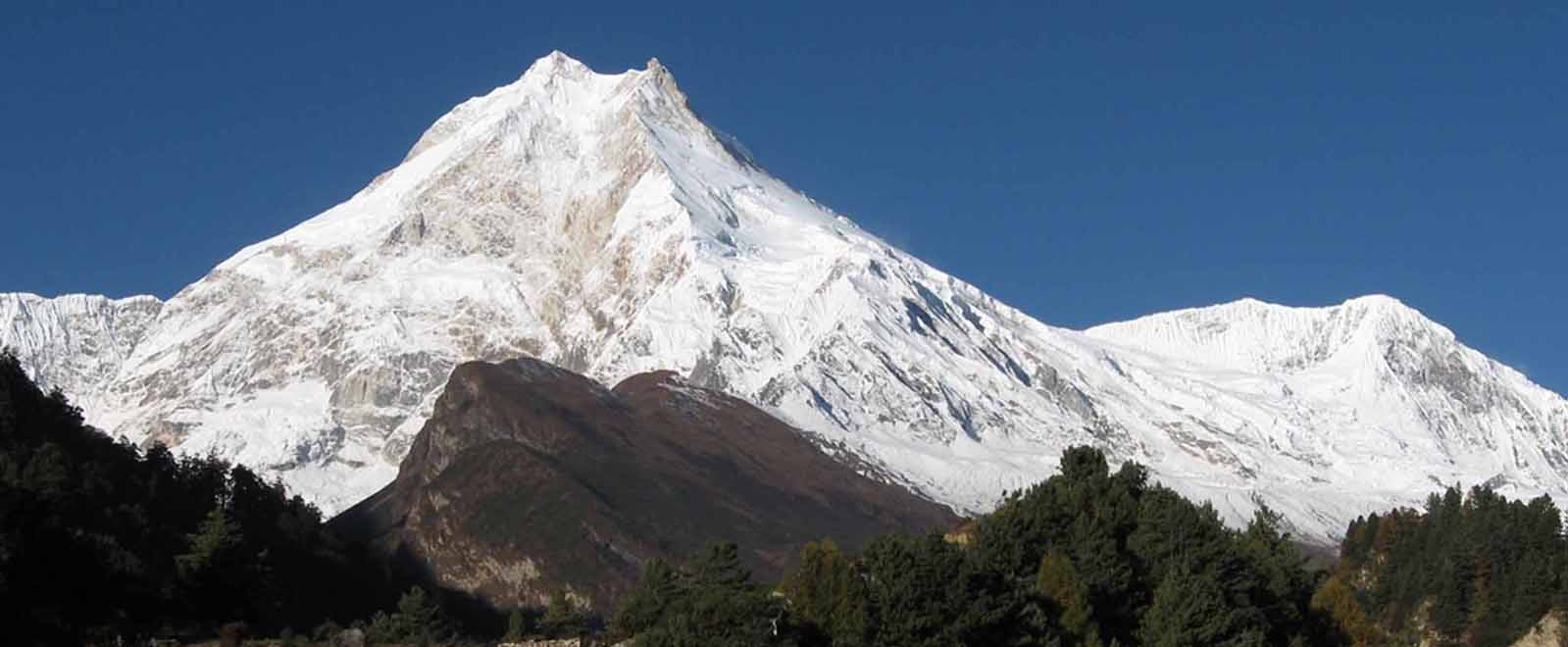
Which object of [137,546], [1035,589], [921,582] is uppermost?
[137,546]

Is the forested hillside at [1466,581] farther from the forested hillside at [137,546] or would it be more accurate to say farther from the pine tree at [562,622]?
the forested hillside at [137,546]

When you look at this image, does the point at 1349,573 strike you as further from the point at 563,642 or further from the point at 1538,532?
the point at 563,642

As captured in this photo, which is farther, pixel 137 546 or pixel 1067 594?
pixel 137 546

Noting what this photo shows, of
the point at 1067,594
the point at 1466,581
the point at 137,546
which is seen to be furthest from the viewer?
the point at 1466,581

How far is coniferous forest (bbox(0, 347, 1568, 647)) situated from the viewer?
334 ft

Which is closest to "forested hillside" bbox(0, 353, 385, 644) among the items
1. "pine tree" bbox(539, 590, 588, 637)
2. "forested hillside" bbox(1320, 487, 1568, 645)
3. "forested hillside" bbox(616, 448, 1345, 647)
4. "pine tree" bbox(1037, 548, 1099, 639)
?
"pine tree" bbox(539, 590, 588, 637)

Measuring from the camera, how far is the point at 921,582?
103062mm

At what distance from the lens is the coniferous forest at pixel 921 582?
10169 cm

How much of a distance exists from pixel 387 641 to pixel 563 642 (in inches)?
438

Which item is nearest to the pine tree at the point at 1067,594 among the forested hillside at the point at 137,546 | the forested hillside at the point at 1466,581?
the forested hillside at the point at 1466,581

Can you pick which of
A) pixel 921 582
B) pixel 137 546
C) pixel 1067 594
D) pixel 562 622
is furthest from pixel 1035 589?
pixel 137 546

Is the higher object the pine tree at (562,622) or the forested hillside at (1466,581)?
the forested hillside at (1466,581)

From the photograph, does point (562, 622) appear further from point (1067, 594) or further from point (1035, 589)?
point (1067, 594)

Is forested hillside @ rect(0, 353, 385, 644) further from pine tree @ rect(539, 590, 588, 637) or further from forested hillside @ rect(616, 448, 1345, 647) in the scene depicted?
forested hillside @ rect(616, 448, 1345, 647)
